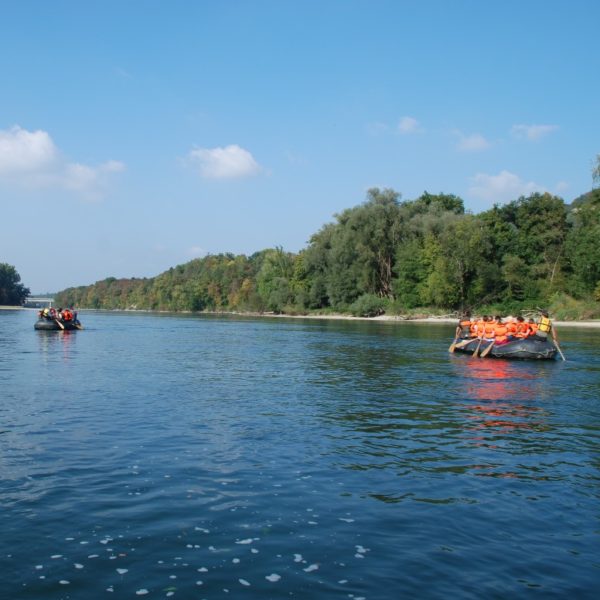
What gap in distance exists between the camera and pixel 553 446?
1257 centimetres

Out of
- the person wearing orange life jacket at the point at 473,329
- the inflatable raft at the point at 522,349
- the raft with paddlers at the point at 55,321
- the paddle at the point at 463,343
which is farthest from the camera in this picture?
the raft with paddlers at the point at 55,321

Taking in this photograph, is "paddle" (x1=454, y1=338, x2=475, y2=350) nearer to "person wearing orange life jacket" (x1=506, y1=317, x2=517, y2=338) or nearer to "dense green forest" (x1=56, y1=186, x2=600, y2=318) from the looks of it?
"person wearing orange life jacket" (x1=506, y1=317, x2=517, y2=338)

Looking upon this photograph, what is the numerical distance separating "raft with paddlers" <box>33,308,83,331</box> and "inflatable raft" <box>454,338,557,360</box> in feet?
120

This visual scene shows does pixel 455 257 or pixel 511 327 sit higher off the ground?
pixel 455 257

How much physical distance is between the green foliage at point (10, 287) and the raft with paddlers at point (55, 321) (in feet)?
467

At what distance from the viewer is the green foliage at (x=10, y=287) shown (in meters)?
185

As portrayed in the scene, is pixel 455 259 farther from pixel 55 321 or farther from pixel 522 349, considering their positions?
pixel 522 349

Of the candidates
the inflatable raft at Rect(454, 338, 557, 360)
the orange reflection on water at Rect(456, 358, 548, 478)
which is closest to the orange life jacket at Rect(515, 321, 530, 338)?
the inflatable raft at Rect(454, 338, 557, 360)

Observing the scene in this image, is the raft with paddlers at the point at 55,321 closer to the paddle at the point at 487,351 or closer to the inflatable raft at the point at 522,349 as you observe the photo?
the inflatable raft at the point at 522,349

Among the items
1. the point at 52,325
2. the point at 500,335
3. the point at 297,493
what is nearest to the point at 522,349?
the point at 500,335

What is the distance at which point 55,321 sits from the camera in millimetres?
54594

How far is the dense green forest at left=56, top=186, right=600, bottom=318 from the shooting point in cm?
7625

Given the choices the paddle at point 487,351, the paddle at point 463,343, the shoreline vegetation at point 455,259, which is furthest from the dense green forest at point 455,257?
the paddle at point 487,351

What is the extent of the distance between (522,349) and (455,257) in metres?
55.1
